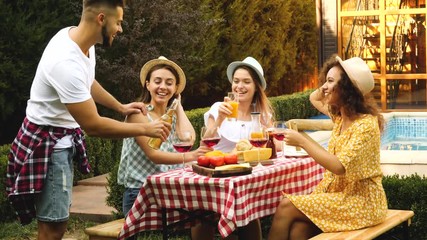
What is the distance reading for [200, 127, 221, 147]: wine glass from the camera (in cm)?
476

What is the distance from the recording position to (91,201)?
8016 millimetres

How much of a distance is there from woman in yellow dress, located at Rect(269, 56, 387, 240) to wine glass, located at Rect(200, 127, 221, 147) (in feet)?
1.62

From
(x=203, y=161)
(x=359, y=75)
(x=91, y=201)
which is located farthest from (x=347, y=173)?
(x=91, y=201)

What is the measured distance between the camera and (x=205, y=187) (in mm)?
4402

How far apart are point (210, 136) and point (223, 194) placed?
766mm

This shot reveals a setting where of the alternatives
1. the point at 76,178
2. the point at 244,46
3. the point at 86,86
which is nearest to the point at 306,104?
the point at 244,46

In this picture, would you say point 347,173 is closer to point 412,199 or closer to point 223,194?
point 223,194

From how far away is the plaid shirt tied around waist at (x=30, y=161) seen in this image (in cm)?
395

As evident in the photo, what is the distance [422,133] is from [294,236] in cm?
966

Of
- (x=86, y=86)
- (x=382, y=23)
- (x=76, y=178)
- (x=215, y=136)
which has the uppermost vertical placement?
(x=382, y=23)

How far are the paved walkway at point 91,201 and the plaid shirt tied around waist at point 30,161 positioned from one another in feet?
9.33

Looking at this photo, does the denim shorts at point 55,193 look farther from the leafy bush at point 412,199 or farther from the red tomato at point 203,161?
the leafy bush at point 412,199

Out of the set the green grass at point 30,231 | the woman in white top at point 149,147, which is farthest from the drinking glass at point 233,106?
the green grass at point 30,231

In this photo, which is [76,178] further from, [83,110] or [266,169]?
[83,110]
